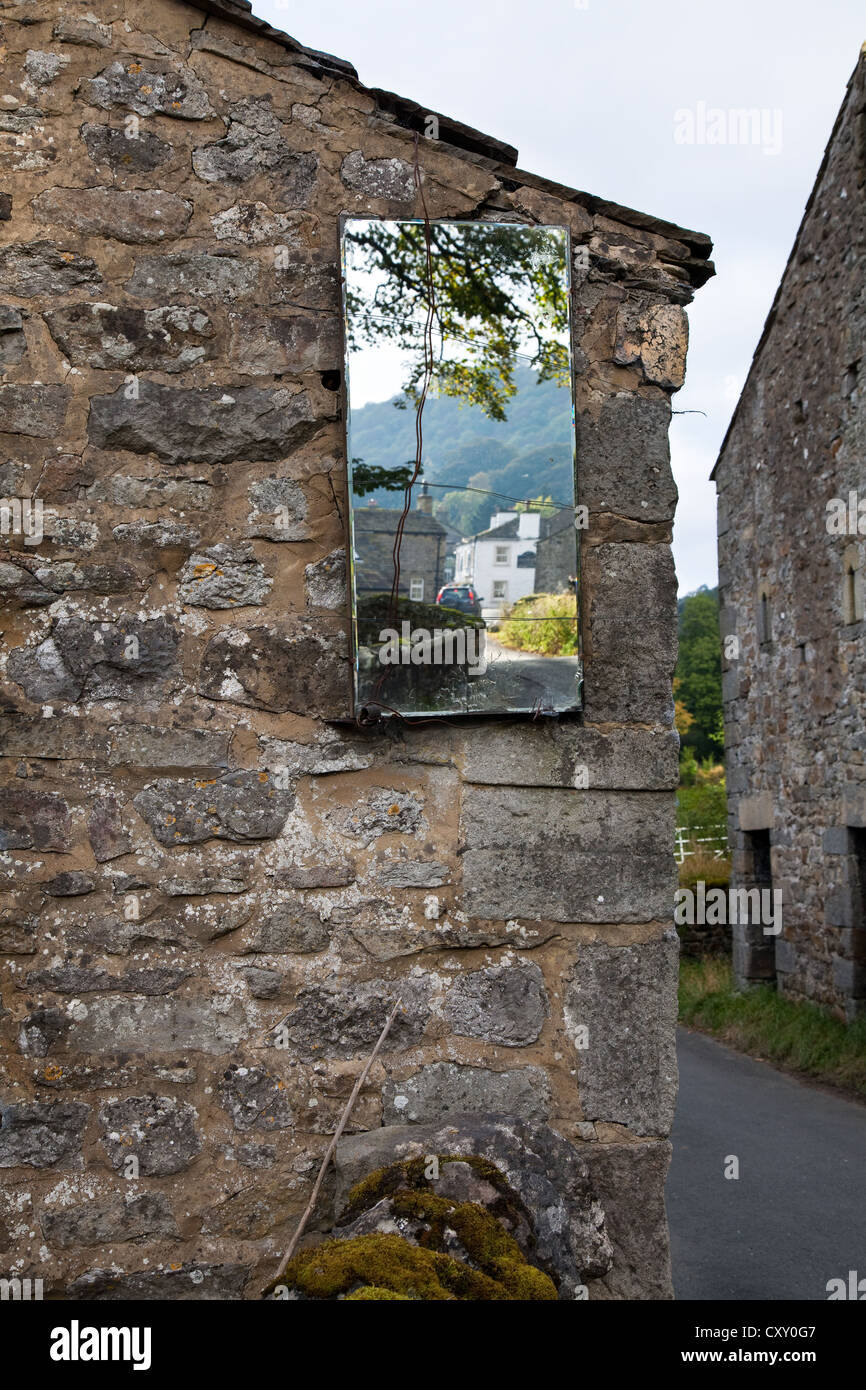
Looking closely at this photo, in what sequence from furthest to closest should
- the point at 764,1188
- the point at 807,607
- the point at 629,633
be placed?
the point at 807,607 → the point at 764,1188 → the point at 629,633

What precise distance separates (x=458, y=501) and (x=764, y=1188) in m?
4.86

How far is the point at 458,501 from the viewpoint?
336 cm

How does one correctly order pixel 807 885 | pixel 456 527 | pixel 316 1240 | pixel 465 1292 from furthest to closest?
pixel 807 885 → pixel 456 527 → pixel 316 1240 → pixel 465 1292

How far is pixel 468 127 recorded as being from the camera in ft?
11.0

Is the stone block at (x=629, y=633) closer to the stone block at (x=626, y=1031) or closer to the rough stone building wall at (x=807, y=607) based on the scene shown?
the stone block at (x=626, y=1031)

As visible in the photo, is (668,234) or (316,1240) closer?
(316,1240)

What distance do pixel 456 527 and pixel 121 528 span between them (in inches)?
37.6

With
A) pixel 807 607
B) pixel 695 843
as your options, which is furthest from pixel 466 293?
pixel 695 843

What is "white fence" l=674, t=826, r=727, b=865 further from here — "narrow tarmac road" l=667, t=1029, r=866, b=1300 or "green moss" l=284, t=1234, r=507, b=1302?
"green moss" l=284, t=1234, r=507, b=1302

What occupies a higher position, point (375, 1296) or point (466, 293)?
point (466, 293)

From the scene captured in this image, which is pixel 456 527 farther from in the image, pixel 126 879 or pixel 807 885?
pixel 807 885

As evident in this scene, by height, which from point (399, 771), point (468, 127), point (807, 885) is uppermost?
point (468, 127)

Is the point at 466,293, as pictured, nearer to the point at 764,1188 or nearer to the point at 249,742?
the point at 249,742

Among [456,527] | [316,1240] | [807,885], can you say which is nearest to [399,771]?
[456,527]
